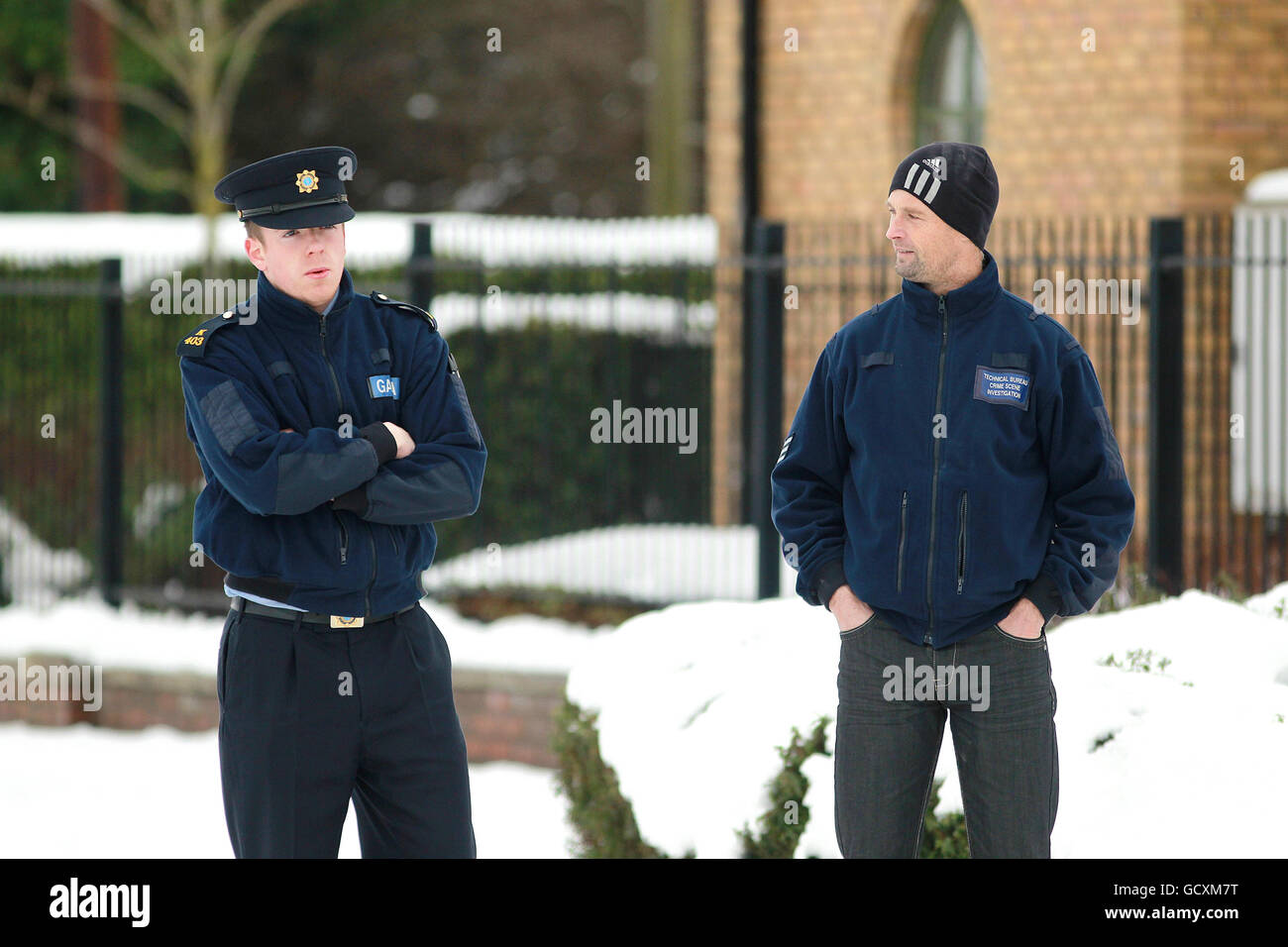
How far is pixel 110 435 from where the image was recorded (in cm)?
929

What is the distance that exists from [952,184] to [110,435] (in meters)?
6.69

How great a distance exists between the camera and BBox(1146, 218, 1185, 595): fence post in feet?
24.6

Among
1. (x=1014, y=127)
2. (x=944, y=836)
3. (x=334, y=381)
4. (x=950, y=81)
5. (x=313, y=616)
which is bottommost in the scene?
(x=944, y=836)

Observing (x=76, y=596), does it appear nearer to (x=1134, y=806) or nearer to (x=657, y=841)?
(x=657, y=841)

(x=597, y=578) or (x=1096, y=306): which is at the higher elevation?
(x=1096, y=306)

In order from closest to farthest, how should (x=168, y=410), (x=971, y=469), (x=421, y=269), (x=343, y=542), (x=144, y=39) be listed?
1. (x=971, y=469)
2. (x=343, y=542)
3. (x=421, y=269)
4. (x=168, y=410)
5. (x=144, y=39)

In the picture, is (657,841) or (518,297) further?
(518,297)

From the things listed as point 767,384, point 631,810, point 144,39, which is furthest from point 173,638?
point 144,39

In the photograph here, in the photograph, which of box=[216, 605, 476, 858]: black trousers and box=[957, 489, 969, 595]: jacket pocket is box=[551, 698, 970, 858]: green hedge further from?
box=[216, 605, 476, 858]: black trousers

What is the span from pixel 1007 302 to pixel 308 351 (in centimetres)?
147

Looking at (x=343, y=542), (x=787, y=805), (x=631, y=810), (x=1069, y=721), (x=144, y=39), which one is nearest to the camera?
(x=343, y=542)

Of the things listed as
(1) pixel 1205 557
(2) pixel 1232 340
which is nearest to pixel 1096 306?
(2) pixel 1232 340

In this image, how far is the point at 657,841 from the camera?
17.4 ft

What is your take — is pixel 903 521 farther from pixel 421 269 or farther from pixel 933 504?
pixel 421 269
